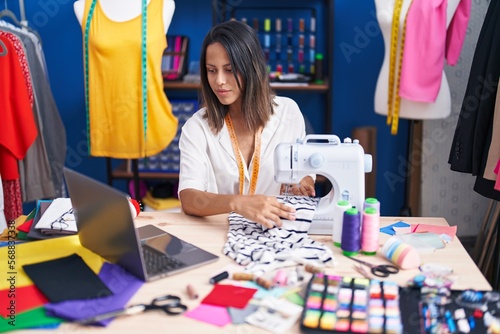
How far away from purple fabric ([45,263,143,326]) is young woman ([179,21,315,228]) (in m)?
0.51

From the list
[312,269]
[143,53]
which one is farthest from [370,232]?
[143,53]

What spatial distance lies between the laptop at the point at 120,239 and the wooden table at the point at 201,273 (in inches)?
1.6

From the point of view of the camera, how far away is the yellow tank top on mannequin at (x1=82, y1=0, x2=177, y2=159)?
2.86 metres

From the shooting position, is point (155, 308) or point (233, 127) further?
point (233, 127)

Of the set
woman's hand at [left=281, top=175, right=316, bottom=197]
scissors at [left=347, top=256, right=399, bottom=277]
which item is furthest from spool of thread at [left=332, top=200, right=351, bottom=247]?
woman's hand at [left=281, top=175, right=316, bottom=197]

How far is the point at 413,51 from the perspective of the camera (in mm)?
2896

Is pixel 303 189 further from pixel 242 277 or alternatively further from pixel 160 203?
pixel 160 203

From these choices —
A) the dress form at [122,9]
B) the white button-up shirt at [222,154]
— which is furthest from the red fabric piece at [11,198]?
the white button-up shirt at [222,154]

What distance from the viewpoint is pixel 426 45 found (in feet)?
9.46

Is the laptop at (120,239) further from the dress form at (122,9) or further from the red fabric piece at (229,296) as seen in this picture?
the dress form at (122,9)

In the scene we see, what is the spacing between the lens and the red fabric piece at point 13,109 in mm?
2775

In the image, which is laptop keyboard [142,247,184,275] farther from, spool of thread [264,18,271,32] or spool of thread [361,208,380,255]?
spool of thread [264,18,271,32]

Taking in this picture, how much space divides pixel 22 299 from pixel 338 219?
861 millimetres

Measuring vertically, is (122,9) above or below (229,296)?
above
